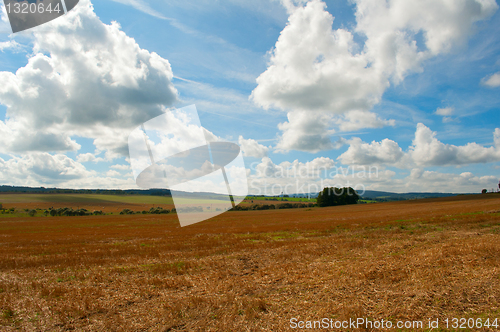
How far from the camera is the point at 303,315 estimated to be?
7008 millimetres

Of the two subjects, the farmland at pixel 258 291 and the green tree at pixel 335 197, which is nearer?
the farmland at pixel 258 291

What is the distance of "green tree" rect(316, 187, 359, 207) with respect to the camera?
12419 cm

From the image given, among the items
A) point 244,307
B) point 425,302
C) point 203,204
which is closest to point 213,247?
point 244,307

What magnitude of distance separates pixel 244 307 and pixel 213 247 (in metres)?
11.7

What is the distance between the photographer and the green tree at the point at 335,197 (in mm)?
124188

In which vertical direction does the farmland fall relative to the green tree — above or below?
above

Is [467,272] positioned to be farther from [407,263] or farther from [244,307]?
[244,307]

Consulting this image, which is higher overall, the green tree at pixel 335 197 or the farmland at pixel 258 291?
the farmland at pixel 258 291

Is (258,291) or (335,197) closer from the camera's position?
(258,291)

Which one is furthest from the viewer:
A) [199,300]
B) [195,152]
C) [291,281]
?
[195,152]

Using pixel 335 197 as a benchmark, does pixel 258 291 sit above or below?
above

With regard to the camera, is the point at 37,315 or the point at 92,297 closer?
the point at 37,315

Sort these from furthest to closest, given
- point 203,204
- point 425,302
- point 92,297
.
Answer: point 203,204, point 92,297, point 425,302

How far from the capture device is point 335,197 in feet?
413
